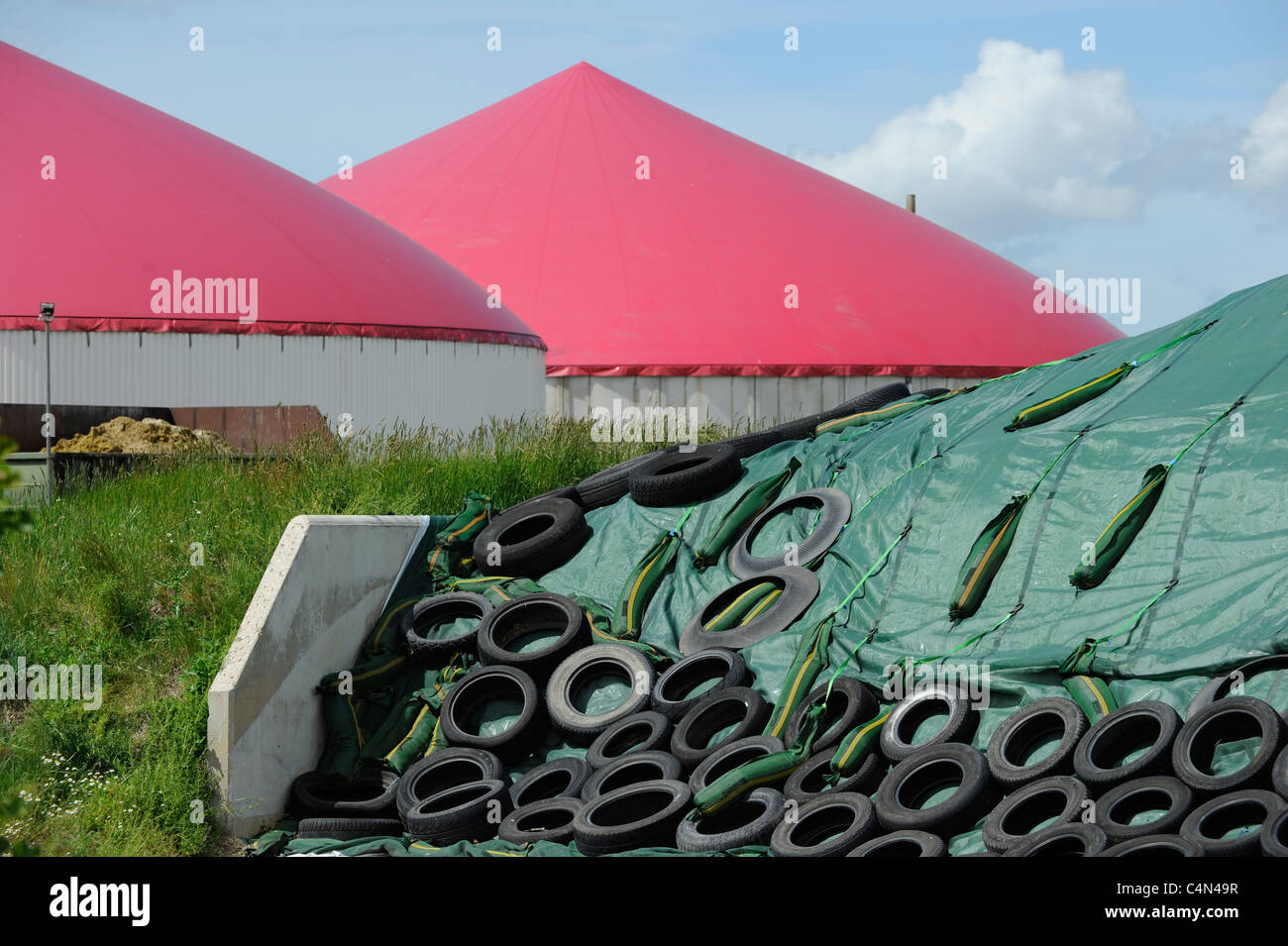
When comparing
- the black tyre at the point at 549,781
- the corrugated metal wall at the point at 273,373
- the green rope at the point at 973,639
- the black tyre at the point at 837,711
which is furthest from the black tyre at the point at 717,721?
the corrugated metal wall at the point at 273,373

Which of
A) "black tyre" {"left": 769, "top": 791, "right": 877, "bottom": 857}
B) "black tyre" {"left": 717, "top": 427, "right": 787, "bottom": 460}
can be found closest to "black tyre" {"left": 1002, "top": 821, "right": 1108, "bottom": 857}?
"black tyre" {"left": 769, "top": 791, "right": 877, "bottom": 857}

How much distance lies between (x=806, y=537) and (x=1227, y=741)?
145 inches

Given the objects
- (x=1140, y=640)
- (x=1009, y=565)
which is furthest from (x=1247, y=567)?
(x=1009, y=565)

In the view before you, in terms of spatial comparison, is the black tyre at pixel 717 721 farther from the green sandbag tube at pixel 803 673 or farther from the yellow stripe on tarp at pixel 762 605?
the yellow stripe on tarp at pixel 762 605

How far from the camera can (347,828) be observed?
787cm

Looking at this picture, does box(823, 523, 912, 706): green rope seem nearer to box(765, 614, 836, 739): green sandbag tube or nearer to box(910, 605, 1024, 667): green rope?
box(765, 614, 836, 739): green sandbag tube

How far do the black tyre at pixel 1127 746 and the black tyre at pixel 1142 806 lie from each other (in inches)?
2.3

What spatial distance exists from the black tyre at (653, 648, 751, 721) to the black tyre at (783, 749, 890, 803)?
1066 mm

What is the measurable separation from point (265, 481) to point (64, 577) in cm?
215

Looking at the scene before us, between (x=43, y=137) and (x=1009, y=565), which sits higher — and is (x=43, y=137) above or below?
above

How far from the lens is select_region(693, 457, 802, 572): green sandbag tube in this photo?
387 inches

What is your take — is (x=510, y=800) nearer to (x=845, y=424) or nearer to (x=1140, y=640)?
(x=1140, y=640)

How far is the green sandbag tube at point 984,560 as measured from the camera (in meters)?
8.35
